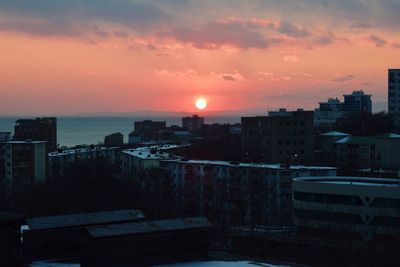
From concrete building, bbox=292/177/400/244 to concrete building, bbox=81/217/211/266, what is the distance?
12.1m

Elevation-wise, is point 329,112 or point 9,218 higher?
point 329,112

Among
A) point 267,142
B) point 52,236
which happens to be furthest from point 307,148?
point 52,236

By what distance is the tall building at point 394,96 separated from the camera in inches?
2047

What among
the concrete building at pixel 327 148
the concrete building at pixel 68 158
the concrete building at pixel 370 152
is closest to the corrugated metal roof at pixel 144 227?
the concrete building at pixel 68 158

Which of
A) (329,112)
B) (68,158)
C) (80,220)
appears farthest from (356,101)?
(80,220)

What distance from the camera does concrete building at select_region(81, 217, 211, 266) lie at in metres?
5.50

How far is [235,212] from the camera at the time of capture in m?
21.8

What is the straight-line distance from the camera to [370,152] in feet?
119

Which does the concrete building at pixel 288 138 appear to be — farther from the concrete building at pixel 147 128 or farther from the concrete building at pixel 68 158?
the concrete building at pixel 147 128

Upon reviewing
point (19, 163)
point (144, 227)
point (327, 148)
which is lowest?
point (19, 163)

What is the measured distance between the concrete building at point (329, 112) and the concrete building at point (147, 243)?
233ft

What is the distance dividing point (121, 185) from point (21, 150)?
10.7 m

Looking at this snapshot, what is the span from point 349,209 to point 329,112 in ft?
225

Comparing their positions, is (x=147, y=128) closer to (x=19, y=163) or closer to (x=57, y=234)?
(x=19, y=163)
